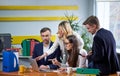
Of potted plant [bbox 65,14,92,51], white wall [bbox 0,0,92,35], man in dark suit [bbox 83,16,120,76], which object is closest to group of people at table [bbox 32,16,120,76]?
man in dark suit [bbox 83,16,120,76]

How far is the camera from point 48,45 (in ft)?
14.5

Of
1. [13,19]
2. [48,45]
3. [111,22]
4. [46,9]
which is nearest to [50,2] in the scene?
[46,9]

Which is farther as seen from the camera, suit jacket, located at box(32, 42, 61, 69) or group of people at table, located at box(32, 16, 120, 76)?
suit jacket, located at box(32, 42, 61, 69)

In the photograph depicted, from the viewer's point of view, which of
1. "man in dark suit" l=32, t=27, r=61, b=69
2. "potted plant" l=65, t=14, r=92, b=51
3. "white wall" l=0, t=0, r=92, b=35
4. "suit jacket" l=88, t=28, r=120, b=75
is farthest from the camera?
"white wall" l=0, t=0, r=92, b=35

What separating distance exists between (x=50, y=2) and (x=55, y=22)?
1.61ft

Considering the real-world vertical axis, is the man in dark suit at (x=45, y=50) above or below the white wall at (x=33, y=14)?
below

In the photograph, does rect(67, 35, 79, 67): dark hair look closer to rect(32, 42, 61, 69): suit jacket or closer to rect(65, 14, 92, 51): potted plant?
rect(32, 42, 61, 69): suit jacket

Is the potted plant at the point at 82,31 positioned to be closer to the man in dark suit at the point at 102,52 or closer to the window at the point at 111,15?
the window at the point at 111,15

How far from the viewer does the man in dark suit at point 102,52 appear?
352 cm

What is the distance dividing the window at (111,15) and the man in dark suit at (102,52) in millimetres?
2199

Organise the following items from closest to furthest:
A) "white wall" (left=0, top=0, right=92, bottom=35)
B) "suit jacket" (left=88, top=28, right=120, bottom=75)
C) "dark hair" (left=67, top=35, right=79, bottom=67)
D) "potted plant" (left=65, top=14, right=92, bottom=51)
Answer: "suit jacket" (left=88, top=28, right=120, bottom=75)
"dark hair" (left=67, top=35, right=79, bottom=67)
"potted plant" (left=65, top=14, right=92, bottom=51)
"white wall" (left=0, top=0, right=92, bottom=35)

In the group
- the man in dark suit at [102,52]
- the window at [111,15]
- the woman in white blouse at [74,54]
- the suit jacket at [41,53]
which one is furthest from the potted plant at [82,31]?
the man in dark suit at [102,52]

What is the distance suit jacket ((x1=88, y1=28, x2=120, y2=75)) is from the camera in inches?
138

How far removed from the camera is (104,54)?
355 cm
